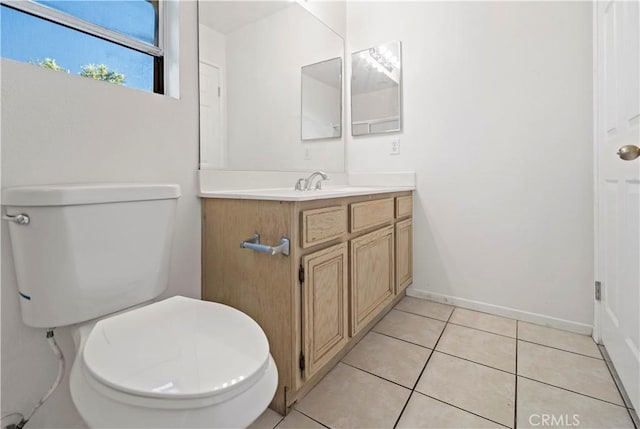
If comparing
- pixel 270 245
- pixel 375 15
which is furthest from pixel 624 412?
pixel 375 15

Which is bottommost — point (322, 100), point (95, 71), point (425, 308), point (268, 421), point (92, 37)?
point (268, 421)

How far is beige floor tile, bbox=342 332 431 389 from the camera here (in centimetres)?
130

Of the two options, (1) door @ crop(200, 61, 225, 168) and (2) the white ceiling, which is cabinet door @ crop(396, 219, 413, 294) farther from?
(2) the white ceiling

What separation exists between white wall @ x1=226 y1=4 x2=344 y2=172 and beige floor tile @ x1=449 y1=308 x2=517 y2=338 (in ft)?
4.12

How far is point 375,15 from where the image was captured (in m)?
2.16

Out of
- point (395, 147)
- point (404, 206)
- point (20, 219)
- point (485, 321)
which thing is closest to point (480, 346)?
point (485, 321)

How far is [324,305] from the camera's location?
1.19 meters

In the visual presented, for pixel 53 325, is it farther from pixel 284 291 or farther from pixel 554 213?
pixel 554 213

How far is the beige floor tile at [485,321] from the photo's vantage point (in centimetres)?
167

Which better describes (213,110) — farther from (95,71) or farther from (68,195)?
(68,195)

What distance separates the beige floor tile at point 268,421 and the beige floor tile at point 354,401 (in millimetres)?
87

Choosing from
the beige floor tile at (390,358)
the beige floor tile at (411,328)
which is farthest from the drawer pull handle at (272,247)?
the beige floor tile at (411,328)

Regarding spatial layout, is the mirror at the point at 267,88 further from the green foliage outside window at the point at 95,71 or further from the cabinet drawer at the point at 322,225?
the cabinet drawer at the point at 322,225

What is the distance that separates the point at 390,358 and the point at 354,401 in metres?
0.33
